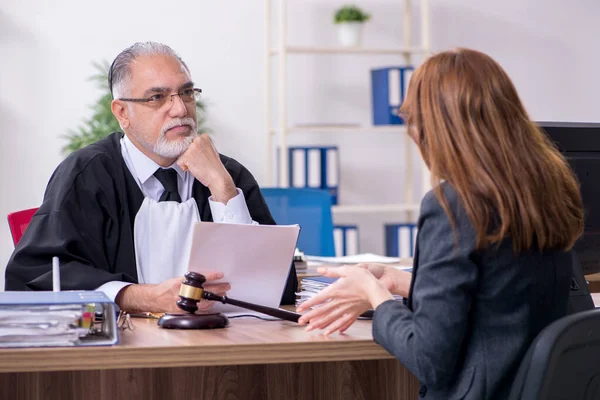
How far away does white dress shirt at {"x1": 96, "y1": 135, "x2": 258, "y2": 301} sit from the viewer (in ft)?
7.55

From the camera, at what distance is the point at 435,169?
4.62ft

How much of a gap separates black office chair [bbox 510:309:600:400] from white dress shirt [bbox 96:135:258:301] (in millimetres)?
1128

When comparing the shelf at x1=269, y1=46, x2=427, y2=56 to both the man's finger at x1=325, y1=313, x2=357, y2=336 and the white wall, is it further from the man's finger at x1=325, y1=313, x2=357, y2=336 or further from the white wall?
the man's finger at x1=325, y1=313, x2=357, y2=336

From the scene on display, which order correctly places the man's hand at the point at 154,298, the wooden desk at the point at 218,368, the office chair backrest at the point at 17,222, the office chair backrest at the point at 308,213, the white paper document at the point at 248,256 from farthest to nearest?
the office chair backrest at the point at 308,213 → the office chair backrest at the point at 17,222 → the man's hand at the point at 154,298 → the white paper document at the point at 248,256 → the wooden desk at the point at 218,368

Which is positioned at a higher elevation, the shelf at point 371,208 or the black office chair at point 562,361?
the black office chair at point 562,361

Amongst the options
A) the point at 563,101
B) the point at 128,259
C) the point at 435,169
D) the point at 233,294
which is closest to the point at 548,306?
the point at 435,169

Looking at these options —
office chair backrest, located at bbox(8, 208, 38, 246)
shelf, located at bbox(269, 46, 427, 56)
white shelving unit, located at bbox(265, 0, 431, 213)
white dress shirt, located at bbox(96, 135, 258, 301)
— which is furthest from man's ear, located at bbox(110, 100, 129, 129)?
shelf, located at bbox(269, 46, 427, 56)

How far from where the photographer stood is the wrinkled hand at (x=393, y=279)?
1.81 meters

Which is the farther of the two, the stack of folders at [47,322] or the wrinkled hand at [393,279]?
the wrinkled hand at [393,279]

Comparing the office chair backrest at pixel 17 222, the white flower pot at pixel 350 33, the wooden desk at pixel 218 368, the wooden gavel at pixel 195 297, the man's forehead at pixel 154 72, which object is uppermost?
the white flower pot at pixel 350 33

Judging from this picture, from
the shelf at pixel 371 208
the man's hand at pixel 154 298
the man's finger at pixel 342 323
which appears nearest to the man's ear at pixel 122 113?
the man's hand at pixel 154 298

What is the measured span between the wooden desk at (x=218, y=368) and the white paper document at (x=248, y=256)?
74 millimetres

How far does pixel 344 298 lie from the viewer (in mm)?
1623

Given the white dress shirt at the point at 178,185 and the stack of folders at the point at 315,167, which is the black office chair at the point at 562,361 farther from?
the stack of folders at the point at 315,167
